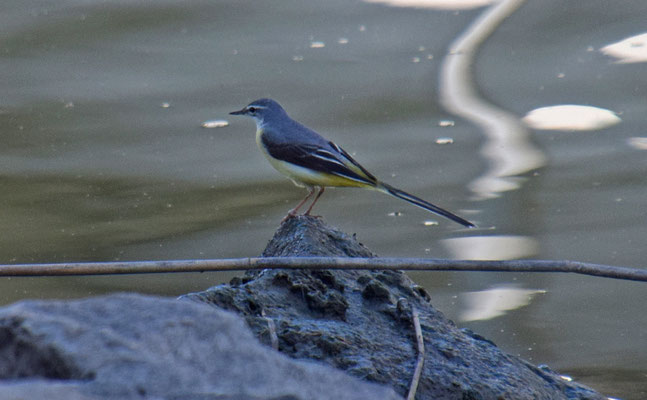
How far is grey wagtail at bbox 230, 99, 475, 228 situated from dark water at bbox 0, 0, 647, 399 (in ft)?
2.50

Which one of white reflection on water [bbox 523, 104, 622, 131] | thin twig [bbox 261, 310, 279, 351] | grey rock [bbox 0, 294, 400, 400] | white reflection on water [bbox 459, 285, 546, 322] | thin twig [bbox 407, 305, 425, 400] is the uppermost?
white reflection on water [bbox 523, 104, 622, 131]

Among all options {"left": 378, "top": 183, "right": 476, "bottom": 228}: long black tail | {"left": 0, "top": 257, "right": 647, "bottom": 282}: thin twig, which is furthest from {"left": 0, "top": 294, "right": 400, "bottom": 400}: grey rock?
{"left": 378, "top": 183, "right": 476, "bottom": 228}: long black tail

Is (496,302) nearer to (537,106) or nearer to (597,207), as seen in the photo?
(597,207)

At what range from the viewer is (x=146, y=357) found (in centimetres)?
125

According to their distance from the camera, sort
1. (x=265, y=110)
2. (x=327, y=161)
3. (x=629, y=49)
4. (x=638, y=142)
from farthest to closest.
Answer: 1. (x=629, y=49)
2. (x=638, y=142)
3. (x=265, y=110)
4. (x=327, y=161)

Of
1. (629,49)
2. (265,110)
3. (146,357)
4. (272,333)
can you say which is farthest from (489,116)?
(146,357)

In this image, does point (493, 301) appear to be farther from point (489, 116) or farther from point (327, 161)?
point (489, 116)

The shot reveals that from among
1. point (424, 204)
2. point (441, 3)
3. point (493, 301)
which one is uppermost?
point (441, 3)

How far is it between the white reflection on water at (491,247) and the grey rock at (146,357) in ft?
11.3

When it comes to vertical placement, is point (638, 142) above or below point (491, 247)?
above

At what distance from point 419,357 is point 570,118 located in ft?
13.5

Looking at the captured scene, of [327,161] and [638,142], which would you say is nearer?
[327,161]

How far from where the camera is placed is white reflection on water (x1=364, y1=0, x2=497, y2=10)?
6906 millimetres

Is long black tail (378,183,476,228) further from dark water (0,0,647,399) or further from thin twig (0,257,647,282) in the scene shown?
thin twig (0,257,647,282)
